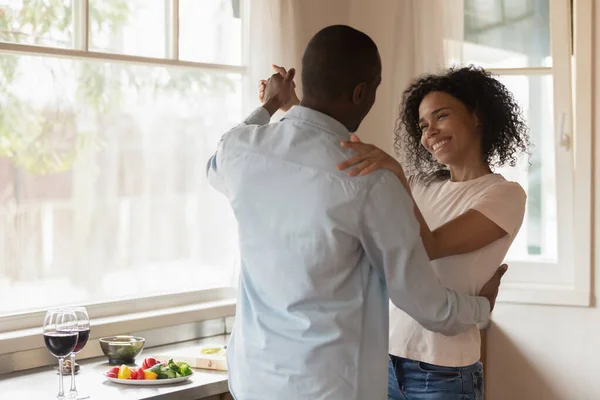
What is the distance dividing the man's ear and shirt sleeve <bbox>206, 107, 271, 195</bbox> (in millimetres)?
270

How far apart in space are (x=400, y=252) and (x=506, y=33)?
252 cm

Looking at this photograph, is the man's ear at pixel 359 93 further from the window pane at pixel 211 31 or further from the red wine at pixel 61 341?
the window pane at pixel 211 31

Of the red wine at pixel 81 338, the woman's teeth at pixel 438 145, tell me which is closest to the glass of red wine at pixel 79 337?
the red wine at pixel 81 338

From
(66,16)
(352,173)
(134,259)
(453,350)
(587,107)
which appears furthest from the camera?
(587,107)

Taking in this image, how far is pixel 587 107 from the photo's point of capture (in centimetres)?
356

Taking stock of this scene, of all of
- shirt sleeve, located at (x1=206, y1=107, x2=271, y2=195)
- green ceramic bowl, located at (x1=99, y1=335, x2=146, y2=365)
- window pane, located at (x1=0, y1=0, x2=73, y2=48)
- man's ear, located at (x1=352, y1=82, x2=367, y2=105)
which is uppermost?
window pane, located at (x1=0, y1=0, x2=73, y2=48)

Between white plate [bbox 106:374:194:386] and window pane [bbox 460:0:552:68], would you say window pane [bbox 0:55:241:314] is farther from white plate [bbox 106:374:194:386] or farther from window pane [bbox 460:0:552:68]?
window pane [bbox 460:0:552:68]

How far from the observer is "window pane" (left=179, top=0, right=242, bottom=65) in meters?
3.33

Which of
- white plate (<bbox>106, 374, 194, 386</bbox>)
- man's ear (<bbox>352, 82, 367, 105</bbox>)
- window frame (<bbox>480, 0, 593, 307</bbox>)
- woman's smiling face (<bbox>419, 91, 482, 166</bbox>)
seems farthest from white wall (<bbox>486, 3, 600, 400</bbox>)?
man's ear (<bbox>352, 82, 367, 105</bbox>)

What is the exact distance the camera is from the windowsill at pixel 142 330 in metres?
2.64

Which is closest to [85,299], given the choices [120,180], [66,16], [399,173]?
[120,180]

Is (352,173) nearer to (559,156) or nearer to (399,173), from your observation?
(399,173)

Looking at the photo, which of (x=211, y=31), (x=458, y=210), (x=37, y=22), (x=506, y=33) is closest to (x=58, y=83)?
(x=37, y=22)

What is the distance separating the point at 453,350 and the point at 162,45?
6.04 ft
